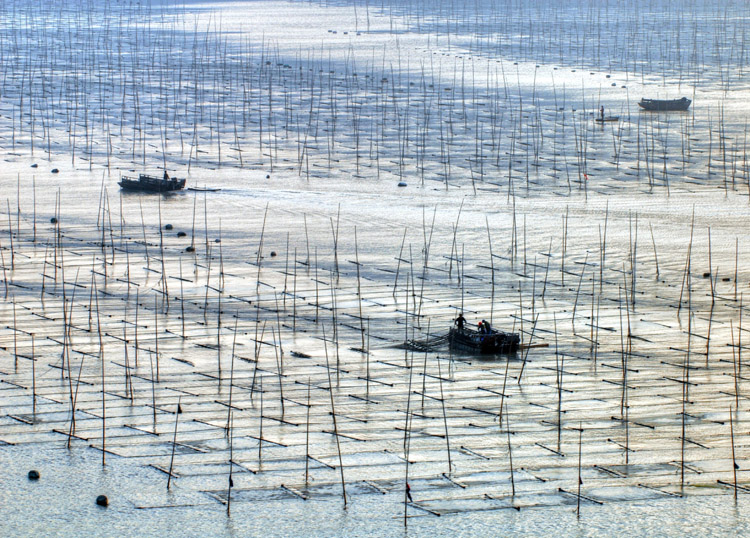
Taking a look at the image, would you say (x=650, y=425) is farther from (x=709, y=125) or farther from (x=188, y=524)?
(x=709, y=125)

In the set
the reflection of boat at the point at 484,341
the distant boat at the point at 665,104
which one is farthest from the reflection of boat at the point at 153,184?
the distant boat at the point at 665,104

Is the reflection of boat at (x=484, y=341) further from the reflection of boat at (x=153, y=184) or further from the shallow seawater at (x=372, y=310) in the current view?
the reflection of boat at (x=153, y=184)

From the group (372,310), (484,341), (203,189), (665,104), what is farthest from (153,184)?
(665,104)

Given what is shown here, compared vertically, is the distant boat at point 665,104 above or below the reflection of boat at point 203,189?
above

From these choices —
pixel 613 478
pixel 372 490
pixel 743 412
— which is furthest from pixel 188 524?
pixel 743 412

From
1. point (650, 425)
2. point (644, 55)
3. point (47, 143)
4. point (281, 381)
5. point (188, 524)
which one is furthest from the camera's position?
point (644, 55)

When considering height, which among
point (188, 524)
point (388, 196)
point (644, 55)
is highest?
point (644, 55)

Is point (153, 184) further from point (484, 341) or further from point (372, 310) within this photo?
point (484, 341)
